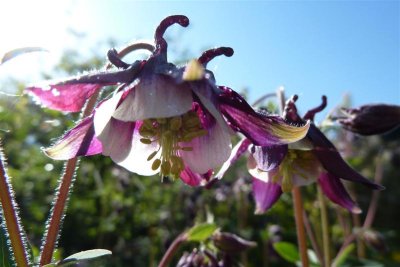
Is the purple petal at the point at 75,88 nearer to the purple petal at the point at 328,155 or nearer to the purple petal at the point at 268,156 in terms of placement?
the purple petal at the point at 268,156

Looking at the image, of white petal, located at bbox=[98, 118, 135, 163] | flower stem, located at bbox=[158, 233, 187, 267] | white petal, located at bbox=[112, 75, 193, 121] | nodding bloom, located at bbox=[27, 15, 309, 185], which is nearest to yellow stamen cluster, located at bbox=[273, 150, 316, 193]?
nodding bloom, located at bbox=[27, 15, 309, 185]

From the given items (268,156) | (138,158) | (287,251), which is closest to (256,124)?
(268,156)

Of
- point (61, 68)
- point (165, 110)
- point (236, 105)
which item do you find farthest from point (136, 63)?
point (61, 68)

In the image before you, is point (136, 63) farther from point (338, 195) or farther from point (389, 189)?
point (389, 189)

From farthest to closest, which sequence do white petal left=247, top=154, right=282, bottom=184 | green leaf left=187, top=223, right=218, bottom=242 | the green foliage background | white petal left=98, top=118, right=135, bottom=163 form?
the green foliage background < green leaf left=187, top=223, right=218, bottom=242 < white petal left=247, top=154, right=282, bottom=184 < white petal left=98, top=118, right=135, bottom=163

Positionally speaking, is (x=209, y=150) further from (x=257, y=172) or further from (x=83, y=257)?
(x=83, y=257)

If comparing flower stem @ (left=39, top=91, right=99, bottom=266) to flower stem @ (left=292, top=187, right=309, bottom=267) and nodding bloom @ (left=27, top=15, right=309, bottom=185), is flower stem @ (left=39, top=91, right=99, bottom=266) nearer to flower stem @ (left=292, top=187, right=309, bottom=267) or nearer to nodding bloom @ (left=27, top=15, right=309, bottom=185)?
nodding bloom @ (left=27, top=15, right=309, bottom=185)

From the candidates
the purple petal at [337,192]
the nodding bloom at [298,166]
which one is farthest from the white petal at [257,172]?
the purple petal at [337,192]
